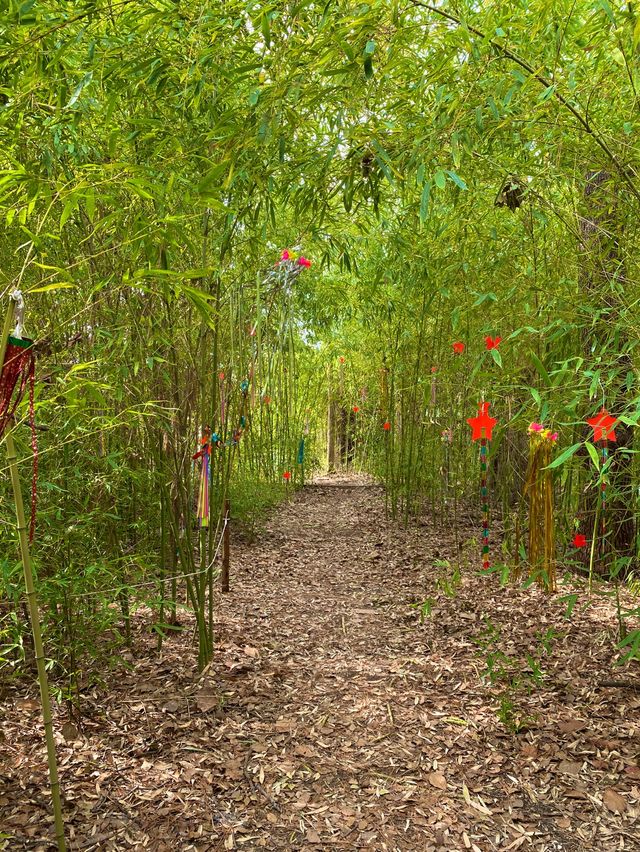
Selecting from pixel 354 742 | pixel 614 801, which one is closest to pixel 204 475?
pixel 354 742

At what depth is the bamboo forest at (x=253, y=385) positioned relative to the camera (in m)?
1.48

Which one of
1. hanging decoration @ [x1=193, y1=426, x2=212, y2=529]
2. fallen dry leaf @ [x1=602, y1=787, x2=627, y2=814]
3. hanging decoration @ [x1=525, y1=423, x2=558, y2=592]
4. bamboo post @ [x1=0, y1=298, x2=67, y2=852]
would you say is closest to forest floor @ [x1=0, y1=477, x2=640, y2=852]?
fallen dry leaf @ [x1=602, y1=787, x2=627, y2=814]

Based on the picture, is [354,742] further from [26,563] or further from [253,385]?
[253,385]

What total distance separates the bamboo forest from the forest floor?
0.01 meters

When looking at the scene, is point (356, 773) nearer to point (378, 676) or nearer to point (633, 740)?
point (378, 676)

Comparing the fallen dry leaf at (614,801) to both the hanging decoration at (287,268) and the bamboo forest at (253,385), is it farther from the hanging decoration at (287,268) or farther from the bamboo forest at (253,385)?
the hanging decoration at (287,268)

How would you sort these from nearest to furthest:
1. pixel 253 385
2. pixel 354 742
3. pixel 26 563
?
pixel 26 563 → pixel 354 742 → pixel 253 385

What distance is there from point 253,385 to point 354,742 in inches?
70.1

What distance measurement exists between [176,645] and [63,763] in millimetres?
797

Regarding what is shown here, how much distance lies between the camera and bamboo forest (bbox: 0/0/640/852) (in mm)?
1478

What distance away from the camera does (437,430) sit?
15.8 ft

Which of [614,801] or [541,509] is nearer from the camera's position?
[614,801]

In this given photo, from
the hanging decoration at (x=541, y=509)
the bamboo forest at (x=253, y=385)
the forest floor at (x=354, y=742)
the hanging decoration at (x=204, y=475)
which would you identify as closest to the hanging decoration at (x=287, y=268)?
the bamboo forest at (x=253, y=385)

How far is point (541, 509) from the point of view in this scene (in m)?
2.89
